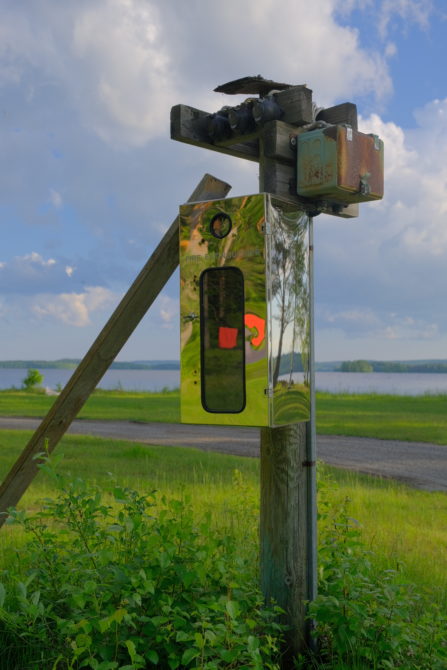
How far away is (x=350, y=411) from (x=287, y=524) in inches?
646

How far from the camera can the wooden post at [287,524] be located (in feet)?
12.3

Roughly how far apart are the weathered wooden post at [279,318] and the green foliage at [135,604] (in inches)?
9.8

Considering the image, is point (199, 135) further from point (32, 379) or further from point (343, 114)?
point (32, 379)

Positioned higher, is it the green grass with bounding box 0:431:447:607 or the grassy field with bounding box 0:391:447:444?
the grassy field with bounding box 0:391:447:444

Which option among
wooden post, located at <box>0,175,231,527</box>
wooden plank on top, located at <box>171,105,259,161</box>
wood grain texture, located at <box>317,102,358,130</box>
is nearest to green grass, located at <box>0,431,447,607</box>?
wooden post, located at <box>0,175,231,527</box>

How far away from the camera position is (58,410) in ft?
14.4

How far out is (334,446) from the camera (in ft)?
40.9

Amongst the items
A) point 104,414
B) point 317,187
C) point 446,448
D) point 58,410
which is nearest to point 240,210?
point 317,187

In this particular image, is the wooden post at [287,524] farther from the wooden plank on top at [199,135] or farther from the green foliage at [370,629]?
the wooden plank on top at [199,135]

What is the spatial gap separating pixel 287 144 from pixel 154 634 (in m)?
2.59

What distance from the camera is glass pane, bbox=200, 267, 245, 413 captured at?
3.63 metres

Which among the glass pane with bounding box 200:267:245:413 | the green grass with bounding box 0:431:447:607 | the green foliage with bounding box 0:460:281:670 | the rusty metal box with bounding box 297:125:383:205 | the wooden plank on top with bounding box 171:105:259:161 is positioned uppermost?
the wooden plank on top with bounding box 171:105:259:161

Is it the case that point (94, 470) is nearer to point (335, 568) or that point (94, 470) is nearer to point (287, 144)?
point (335, 568)

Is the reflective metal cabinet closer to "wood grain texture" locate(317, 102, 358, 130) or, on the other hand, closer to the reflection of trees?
the reflection of trees
